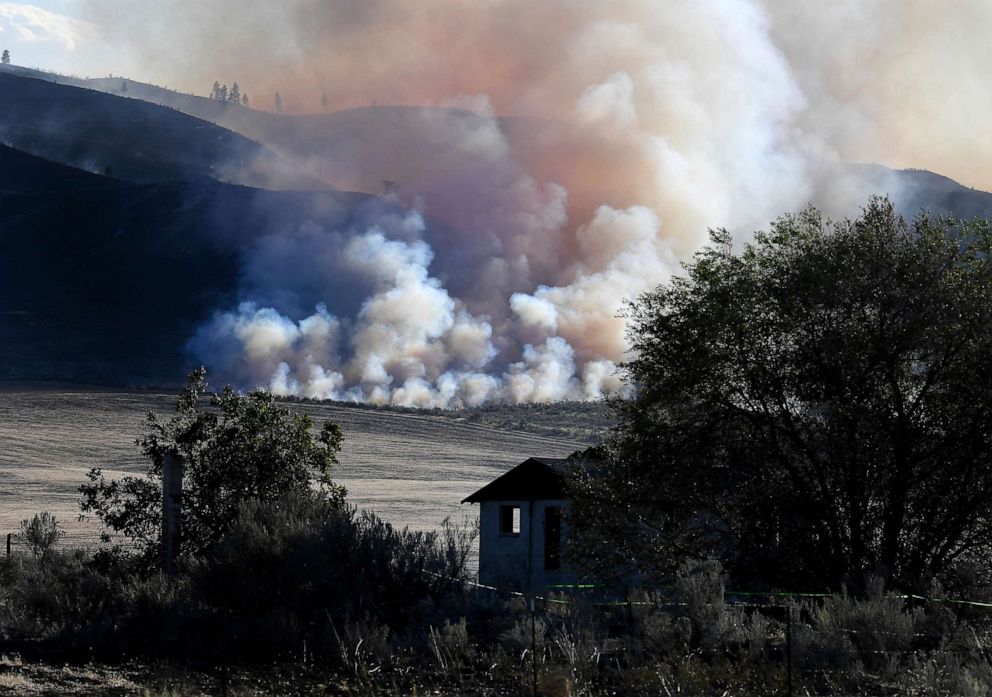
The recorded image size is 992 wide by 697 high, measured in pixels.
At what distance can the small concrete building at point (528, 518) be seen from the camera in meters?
38.1

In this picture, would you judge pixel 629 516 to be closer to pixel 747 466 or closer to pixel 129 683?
pixel 747 466

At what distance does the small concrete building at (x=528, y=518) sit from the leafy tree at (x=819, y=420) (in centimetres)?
1075

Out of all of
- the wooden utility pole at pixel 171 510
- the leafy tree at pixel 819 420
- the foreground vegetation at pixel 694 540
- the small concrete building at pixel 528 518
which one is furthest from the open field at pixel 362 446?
the leafy tree at pixel 819 420

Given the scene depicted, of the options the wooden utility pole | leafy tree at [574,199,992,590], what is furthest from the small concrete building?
the wooden utility pole

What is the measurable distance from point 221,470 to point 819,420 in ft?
44.9

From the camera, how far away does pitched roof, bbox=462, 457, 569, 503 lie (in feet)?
128

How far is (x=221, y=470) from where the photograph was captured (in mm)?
30859

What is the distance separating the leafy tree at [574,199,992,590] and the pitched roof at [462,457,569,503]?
11405mm

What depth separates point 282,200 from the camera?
188 metres

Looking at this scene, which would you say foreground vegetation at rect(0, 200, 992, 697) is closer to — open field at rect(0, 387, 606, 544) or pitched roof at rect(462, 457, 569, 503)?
pitched roof at rect(462, 457, 569, 503)

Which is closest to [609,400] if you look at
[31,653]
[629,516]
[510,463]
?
[629,516]

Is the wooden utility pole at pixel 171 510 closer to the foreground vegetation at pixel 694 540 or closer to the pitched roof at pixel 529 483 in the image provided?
the foreground vegetation at pixel 694 540

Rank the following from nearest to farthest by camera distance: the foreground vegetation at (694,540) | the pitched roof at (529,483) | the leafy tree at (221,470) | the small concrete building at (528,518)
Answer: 1. the foreground vegetation at (694,540)
2. the leafy tree at (221,470)
3. the small concrete building at (528,518)
4. the pitched roof at (529,483)

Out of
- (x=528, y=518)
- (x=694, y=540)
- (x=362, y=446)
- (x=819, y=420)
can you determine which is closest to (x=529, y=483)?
(x=528, y=518)
